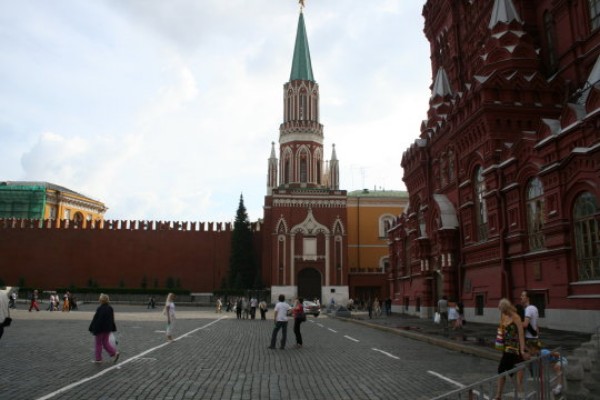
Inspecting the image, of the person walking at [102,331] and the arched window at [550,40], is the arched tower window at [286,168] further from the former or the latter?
the person walking at [102,331]

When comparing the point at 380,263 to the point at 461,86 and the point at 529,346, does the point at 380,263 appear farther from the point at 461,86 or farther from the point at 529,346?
the point at 529,346

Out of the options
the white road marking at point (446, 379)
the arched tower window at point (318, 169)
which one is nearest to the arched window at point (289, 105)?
the arched tower window at point (318, 169)

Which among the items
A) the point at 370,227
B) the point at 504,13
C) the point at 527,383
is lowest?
the point at 527,383

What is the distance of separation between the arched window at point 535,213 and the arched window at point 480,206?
3404 millimetres

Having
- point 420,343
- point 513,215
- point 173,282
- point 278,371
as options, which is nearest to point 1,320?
point 278,371

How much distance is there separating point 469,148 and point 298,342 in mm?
14060

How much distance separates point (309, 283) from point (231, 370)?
43.6 metres

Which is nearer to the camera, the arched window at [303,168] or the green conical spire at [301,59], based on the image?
the arched window at [303,168]

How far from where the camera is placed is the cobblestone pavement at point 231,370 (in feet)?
25.9

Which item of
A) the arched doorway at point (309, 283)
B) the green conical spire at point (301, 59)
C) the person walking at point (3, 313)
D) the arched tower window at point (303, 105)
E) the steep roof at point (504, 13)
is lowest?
the person walking at point (3, 313)

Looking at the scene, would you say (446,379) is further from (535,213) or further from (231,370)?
(535,213)

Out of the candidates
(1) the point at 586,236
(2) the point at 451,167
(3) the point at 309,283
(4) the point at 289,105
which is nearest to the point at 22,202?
(4) the point at 289,105

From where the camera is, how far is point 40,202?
6919 centimetres

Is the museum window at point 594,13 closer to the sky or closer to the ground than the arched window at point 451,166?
closer to the sky
